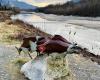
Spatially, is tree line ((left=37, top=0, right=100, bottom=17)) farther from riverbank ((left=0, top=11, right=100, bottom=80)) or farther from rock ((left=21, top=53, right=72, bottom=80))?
rock ((left=21, top=53, right=72, bottom=80))

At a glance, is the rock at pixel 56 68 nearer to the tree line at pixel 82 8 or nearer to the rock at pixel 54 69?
the rock at pixel 54 69

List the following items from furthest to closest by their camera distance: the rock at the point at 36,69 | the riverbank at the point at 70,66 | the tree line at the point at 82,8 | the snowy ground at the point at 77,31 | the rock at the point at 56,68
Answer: the tree line at the point at 82,8 < the snowy ground at the point at 77,31 < the riverbank at the point at 70,66 < the rock at the point at 36,69 < the rock at the point at 56,68

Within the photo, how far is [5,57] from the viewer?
6199 millimetres

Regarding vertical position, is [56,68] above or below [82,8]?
above

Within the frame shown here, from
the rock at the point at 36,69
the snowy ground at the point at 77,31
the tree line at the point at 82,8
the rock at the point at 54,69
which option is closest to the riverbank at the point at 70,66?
the rock at the point at 36,69

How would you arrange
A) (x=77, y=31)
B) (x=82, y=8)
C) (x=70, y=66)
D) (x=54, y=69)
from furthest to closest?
(x=82, y=8) < (x=77, y=31) < (x=70, y=66) < (x=54, y=69)

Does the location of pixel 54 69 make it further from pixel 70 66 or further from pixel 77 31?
pixel 77 31

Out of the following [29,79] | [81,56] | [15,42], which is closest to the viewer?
[29,79]

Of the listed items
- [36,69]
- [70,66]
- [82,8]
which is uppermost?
[36,69]

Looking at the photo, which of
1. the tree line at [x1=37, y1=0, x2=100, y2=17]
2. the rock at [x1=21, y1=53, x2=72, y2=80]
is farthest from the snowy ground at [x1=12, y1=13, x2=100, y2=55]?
the rock at [x1=21, y1=53, x2=72, y2=80]

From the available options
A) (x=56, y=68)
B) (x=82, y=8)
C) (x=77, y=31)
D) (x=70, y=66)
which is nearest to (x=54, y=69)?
→ (x=56, y=68)

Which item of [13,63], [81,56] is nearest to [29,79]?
[13,63]

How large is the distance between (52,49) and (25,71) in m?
0.69

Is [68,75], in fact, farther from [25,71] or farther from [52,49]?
[25,71]
